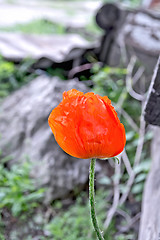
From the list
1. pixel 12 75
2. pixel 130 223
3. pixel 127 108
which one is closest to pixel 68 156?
pixel 130 223

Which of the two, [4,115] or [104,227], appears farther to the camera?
[4,115]

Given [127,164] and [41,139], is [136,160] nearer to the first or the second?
[127,164]

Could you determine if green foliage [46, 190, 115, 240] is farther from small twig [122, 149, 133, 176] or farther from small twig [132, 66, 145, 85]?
small twig [132, 66, 145, 85]

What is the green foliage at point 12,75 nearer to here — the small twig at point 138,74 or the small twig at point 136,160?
the small twig at point 138,74

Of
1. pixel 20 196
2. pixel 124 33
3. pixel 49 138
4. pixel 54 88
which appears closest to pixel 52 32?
pixel 124 33

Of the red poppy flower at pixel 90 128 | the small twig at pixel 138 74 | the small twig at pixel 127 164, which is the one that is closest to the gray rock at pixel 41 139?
the small twig at pixel 127 164

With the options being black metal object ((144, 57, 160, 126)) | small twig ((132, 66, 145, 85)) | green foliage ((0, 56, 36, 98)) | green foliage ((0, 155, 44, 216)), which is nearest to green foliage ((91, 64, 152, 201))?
small twig ((132, 66, 145, 85))

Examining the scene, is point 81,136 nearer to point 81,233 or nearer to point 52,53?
point 81,233
